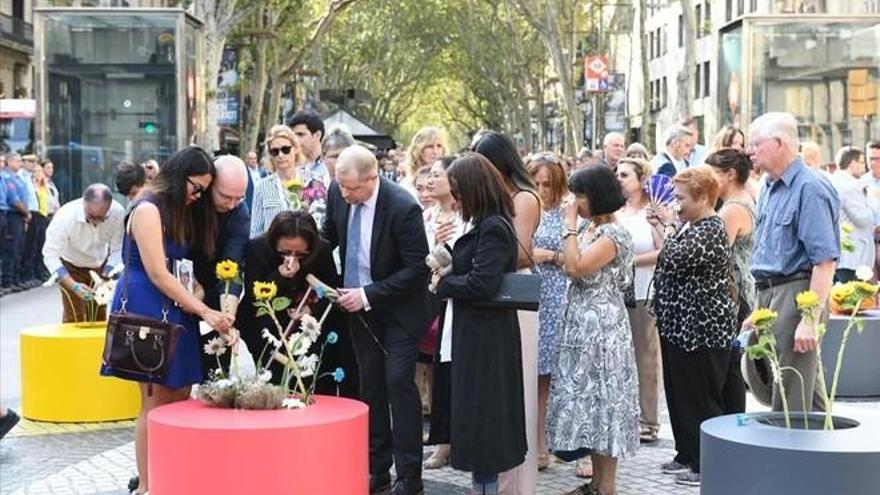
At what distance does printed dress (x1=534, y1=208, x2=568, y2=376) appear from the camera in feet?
25.0

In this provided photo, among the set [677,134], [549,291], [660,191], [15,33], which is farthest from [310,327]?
[15,33]

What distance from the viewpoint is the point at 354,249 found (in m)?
7.27

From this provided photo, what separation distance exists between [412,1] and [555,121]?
661 inches

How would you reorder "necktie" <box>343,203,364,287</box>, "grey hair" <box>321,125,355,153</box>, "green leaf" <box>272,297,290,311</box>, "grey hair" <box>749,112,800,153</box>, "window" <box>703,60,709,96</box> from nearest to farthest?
1. "green leaf" <box>272,297,290,311</box>
2. "grey hair" <box>749,112,800,153</box>
3. "necktie" <box>343,203,364,287</box>
4. "grey hair" <box>321,125,355,153</box>
5. "window" <box>703,60,709,96</box>

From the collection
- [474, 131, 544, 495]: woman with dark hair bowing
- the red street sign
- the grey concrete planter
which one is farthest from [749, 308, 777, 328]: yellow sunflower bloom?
the red street sign

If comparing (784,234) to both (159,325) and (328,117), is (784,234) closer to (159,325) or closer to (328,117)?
(159,325)

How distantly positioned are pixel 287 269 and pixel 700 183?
2471 millimetres

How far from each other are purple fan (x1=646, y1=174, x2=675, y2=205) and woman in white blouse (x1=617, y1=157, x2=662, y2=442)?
0.52 ft

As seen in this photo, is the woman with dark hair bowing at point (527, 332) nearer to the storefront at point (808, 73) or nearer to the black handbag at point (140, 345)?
the black handbag at point (140, 345)

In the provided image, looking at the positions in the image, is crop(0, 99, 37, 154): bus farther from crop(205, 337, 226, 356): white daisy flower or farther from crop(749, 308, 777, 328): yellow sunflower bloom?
Answer: crop(749, 308, 777, 328): yellow sunflower bloom

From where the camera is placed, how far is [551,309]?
7.72m

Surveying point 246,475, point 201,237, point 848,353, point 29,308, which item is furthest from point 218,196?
point 29,308

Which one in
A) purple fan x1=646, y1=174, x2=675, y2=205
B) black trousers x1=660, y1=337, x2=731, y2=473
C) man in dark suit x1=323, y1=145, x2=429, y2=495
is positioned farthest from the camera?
purple fan x1=646, y1=174, x2=675, y2=205

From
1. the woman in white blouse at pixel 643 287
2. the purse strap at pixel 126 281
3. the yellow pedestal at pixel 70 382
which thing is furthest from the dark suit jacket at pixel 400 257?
the yellow pedestal at pixel 70 382
